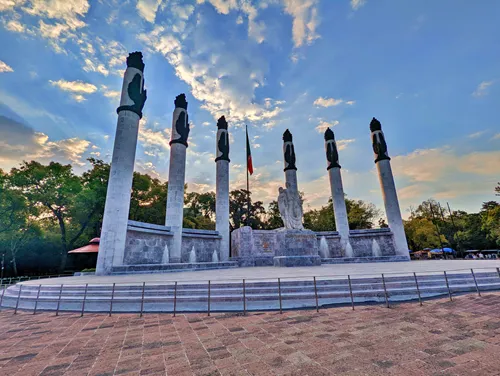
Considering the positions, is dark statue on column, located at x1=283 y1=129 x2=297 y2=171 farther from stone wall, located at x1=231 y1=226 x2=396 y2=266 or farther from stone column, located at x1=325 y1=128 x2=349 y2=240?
stone wall, located at x1=231 y1=226 x2=396 y2=266

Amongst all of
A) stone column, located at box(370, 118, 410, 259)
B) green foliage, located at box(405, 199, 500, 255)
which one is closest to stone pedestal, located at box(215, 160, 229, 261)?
stone column, located at box(370, 118, 410, 259)

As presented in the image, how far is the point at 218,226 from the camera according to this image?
23500mm

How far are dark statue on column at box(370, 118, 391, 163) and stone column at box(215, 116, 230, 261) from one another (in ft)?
57.9

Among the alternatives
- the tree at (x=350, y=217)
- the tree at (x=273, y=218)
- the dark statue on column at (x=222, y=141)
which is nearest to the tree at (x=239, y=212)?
the tree at (x=273, y=218)

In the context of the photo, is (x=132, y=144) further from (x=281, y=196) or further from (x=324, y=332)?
(x=324, y=332)

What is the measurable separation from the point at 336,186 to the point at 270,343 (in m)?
25.6

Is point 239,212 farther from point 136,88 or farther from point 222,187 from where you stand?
point 136,88

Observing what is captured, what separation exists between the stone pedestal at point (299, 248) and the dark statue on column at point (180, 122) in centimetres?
1289

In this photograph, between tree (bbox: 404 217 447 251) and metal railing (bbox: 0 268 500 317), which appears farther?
tree (bbox: 404 217 447 251)

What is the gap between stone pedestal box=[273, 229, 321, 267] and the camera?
1541 centimetres

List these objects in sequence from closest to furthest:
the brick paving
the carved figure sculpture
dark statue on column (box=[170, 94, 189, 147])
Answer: the brick paving → the carved figure sculpture → dark statue on column (box=[170, 94, 189, 147])

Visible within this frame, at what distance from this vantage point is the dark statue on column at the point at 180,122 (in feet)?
70.1

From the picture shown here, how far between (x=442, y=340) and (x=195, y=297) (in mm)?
5374

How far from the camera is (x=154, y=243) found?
1711 cm
